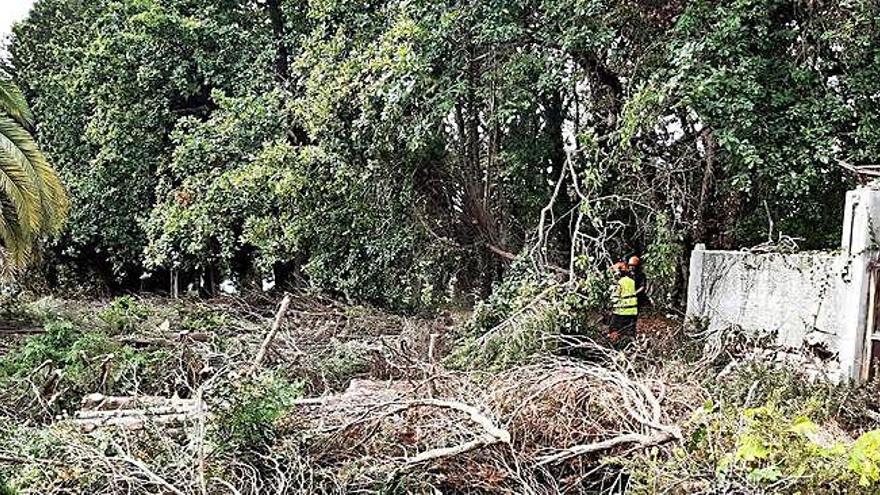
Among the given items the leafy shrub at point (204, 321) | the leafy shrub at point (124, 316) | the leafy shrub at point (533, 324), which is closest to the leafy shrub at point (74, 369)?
the leafy shrub at point (204, 321)

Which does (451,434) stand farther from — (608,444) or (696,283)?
(696,283)

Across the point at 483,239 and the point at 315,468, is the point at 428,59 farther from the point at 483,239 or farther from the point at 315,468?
the point at 315,468

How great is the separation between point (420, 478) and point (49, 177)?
961 cm

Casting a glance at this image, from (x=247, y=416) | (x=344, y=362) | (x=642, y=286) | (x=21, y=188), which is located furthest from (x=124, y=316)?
(x=642, y=286)

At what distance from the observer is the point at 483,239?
44.6 feet

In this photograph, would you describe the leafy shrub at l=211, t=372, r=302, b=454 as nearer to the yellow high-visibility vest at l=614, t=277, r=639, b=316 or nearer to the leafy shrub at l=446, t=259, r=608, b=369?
the leafy shrub at l=446, t=259, r=608, b=369

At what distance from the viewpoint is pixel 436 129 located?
12.6 meters

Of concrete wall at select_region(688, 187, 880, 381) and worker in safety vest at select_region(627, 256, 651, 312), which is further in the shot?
worker in safety vest at select_region(627, 256, 651, 312)

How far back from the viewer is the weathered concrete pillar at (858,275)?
23.6 ft

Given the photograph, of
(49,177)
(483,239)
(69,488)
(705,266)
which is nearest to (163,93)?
(49,177)

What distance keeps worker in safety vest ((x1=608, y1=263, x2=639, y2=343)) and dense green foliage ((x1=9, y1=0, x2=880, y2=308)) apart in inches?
27.3

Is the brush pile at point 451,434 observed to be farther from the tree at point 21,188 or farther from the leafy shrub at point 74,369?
the tree at point 21,188

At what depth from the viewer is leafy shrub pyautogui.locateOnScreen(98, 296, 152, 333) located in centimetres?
1154

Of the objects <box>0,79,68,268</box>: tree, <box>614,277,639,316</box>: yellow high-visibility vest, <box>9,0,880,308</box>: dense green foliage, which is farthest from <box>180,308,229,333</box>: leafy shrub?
<box>614,277,639,316</box>: yellow high-visibility vest
